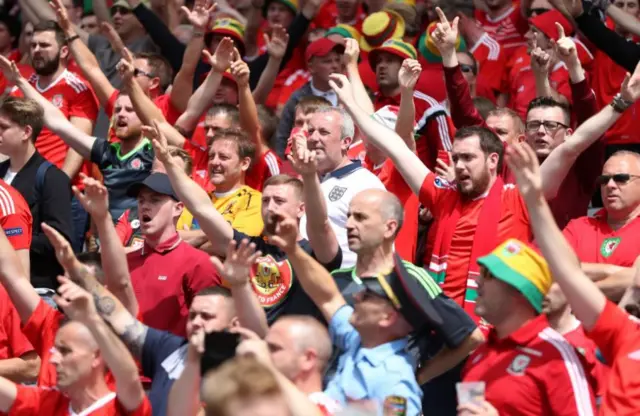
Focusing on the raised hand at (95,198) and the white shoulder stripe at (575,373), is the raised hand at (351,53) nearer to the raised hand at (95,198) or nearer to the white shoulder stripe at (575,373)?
the raised hand at (95,198)

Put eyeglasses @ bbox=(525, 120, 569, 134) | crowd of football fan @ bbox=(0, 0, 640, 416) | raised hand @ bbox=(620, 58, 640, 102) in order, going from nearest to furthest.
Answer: crowd of football fan @ bbox=(0, 0, 640, 416) < raised hand @ bbox=(620, 58, 640, 102) < eyeglasses @ bbox=(525, 120, 569, 134)

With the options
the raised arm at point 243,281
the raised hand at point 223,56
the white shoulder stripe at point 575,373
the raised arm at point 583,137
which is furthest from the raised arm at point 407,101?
the white shoulder stripe at point 575,373

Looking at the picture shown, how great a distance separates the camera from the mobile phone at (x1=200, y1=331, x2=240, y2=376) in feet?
18.5

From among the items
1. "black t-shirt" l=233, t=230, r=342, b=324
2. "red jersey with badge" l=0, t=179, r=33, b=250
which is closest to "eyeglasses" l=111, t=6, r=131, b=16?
"red jersey with badge" l=0, t=179, r=33, b=250

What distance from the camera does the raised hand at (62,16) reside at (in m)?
10.1

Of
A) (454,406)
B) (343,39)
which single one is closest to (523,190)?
(454,406)

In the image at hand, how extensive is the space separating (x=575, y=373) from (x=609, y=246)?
206 centimetres

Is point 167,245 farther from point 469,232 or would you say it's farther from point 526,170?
point 526,170

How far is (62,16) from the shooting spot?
1020 centimetres

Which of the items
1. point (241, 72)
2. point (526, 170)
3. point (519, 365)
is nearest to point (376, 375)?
point (519, 365)

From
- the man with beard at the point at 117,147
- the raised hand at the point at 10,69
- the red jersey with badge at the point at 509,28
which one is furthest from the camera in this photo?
the red jersey with badge at the point at 509,28

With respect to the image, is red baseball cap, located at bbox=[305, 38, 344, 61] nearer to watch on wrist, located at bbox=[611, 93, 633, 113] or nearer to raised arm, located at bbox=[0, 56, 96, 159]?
raised arm, located at bbox=[0, 56, 96, 159]

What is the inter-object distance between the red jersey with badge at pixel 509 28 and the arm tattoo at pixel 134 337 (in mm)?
5986

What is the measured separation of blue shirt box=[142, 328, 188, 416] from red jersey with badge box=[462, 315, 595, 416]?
4.32ft
